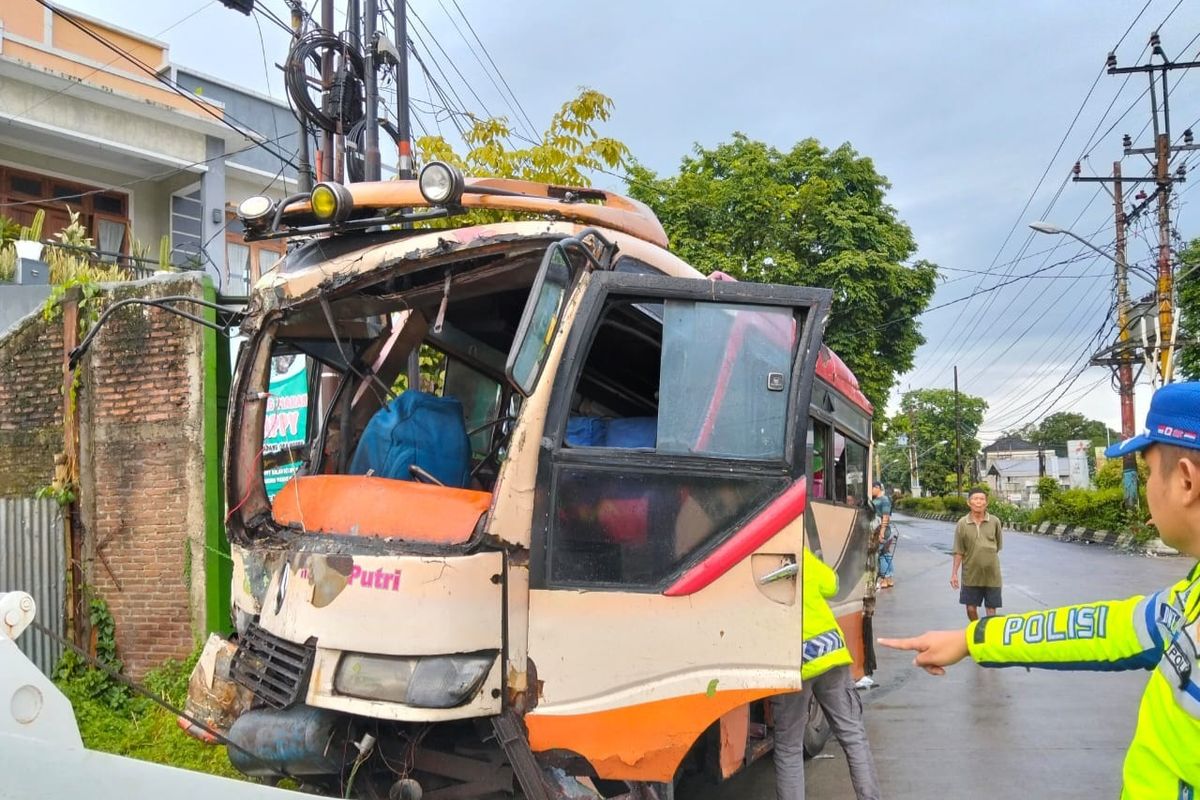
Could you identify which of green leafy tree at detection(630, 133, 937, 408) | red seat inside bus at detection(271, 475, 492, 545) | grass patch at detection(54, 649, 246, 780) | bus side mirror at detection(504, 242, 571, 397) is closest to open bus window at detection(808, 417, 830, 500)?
bus side mirror at detection(504, 242, 571, 397)

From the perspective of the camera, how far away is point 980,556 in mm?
9102

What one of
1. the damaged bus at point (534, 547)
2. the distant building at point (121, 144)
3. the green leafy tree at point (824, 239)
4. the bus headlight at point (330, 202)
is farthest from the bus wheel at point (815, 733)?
the green leafy tree at point (824, 239)


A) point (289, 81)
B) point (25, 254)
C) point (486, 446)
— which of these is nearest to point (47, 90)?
point (25, 254)

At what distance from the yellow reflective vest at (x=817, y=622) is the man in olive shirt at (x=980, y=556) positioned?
17.6ft

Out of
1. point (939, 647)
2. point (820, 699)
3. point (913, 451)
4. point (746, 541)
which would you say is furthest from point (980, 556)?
point (913, 451)

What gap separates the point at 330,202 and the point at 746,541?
→ 219 cm

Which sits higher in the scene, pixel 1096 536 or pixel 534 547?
pixel 534 547

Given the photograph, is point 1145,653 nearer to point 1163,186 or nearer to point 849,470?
point 849,470

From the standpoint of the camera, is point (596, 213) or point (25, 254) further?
point (25, 254)

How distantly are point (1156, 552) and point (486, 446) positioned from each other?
72.1 feet

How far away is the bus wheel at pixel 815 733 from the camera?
19.1 ft

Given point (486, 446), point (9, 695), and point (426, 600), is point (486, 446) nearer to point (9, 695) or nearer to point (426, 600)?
point (426, 600)

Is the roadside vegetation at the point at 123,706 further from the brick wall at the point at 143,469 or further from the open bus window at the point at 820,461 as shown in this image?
the open bus window at the point at 820,461

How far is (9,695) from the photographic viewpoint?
1.88 metres
